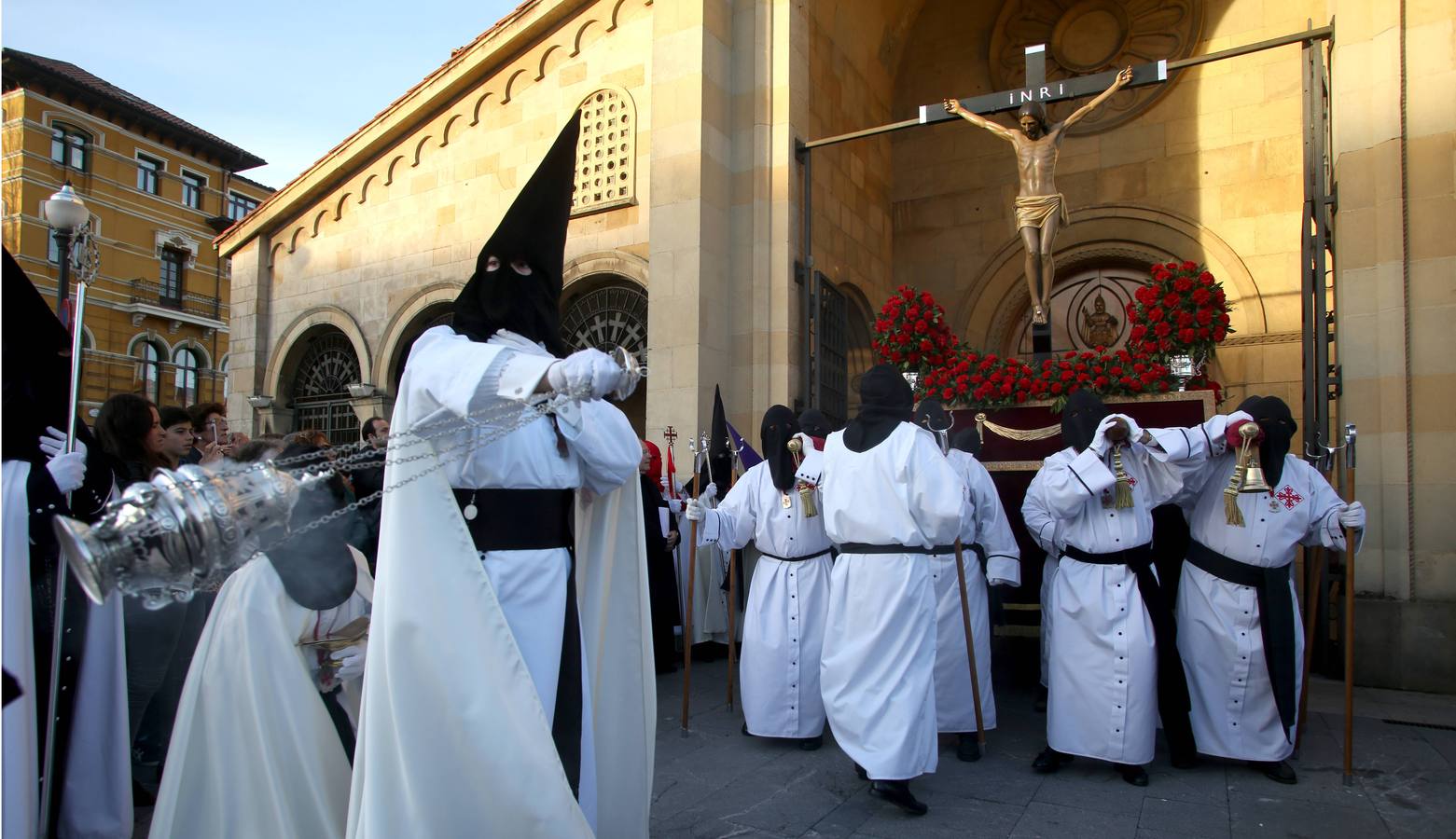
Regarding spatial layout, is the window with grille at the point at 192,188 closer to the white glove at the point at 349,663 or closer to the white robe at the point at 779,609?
the white robe at the point at 779,609

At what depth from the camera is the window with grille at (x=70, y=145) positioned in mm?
27625

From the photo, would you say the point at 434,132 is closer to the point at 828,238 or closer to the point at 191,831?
the point at 828,238

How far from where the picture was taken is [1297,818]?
13.7 ft

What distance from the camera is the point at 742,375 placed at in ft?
30.8

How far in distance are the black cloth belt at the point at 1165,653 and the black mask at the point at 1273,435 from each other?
28.6 inches

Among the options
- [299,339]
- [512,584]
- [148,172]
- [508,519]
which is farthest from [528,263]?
[148,172]

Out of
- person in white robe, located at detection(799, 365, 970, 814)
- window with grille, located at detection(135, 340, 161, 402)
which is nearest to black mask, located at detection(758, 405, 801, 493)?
person in white robe, located at detection(799, 365, 970, 814)

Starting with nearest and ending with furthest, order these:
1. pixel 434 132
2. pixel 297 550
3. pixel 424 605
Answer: pixel 424 605 → pixel 297 550 → pixel 434 132

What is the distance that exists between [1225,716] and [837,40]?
321 inches

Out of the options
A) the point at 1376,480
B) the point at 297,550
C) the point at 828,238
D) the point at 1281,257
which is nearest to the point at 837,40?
the point at 828,238

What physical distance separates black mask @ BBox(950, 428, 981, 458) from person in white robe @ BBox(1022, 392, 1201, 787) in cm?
130

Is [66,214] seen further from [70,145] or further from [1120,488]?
[70,145]

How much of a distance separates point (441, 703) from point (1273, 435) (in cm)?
428

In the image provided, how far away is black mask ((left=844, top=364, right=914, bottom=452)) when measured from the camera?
4.78 metres
